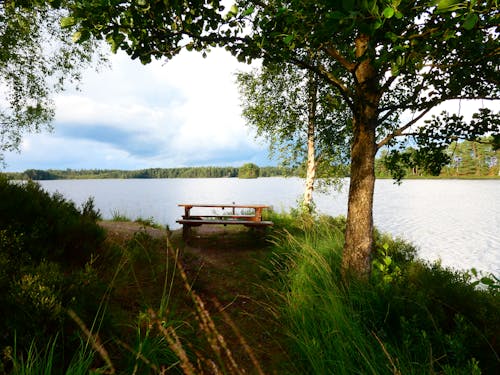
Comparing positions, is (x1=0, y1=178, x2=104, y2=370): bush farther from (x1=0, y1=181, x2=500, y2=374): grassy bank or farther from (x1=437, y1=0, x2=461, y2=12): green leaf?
(x1=437, y1=0, x2=461, y2=12): green leaf

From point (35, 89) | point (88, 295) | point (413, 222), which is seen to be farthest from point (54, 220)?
point (413, 222)

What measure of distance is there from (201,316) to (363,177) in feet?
9.47

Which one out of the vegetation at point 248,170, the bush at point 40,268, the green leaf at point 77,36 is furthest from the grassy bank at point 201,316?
the vegetation at point 248,170

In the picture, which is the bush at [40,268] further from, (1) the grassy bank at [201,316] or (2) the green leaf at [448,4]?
(2) the green leaf at [448,4]

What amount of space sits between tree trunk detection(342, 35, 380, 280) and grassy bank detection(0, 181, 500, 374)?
1.10 ft

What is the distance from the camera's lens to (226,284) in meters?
5.61

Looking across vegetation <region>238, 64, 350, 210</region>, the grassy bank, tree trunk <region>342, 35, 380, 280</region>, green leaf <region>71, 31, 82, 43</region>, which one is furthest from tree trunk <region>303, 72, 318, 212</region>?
green leaf <region>71, 31, 82, 43</region>

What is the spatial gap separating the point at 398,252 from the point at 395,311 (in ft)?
17.2

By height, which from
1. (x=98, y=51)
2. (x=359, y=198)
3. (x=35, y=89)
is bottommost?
(x=359, y=198)

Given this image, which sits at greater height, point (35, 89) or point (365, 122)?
point (35, 89)

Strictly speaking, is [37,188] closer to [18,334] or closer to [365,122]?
[18,334]

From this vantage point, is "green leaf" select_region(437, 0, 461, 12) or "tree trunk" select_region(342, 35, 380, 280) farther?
"tree trunk" select_region(342, 35, 380, 280)

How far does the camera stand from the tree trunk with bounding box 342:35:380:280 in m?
4.13

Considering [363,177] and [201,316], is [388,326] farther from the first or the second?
[201,316]
